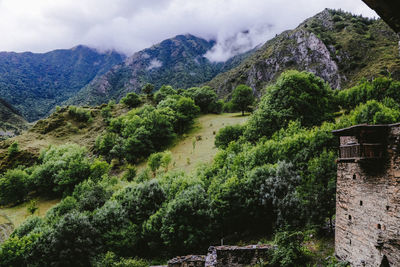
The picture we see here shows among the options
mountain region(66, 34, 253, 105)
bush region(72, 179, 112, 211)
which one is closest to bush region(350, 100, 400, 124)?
bush region(72, 179, 112, 211)

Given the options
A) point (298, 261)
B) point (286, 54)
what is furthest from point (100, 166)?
point (286, 54)

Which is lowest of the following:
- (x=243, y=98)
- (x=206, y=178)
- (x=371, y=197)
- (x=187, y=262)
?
(x=187, y=262)

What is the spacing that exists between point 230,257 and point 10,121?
415 ft

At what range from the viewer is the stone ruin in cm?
1258

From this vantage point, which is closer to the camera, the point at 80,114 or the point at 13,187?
the point at 13,187

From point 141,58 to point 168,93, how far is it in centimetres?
11193

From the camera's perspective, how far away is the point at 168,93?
6769 cm

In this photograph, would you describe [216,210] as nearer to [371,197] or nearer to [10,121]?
[371,197]

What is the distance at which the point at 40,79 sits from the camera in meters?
151

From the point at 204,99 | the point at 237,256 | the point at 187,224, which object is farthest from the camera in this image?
the point at 204,99

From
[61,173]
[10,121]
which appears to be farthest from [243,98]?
[10,121]

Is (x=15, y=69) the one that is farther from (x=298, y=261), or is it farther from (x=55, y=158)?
(x=298, y=261)

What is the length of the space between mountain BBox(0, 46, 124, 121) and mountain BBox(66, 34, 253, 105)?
66.6 feet

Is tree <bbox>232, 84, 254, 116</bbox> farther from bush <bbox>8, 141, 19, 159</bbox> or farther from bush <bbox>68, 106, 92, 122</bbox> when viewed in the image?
bush <bbox>8, 141, 19, 159</bbox>
